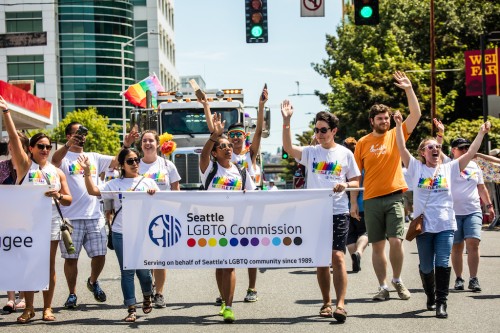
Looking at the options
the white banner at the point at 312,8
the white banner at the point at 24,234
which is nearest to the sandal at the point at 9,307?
the white banner at the point at 24,234

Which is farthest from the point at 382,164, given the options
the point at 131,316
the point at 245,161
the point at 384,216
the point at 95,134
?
the point at 95,134

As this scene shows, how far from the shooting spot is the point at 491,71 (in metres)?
42.8

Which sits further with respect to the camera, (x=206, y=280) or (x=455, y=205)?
(x=206, y=280)

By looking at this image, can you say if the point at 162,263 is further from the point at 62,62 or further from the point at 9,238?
the point at 62,62

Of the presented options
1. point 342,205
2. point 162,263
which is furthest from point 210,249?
point 342,205

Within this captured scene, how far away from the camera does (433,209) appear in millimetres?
10938

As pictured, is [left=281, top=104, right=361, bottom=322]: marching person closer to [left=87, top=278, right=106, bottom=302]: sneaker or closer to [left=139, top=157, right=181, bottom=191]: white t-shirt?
[left=139, top=157, right=181, bottom=191]: white t-shirt

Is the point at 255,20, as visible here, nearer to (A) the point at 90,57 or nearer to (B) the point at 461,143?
(B) the point at 461,143

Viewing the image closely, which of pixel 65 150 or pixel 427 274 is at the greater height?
pixel 65 150

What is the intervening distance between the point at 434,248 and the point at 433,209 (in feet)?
1.30

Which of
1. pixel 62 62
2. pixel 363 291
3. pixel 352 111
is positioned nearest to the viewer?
pixel 363 291

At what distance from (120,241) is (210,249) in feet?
2.92

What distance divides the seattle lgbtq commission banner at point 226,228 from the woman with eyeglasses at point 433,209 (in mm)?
1023

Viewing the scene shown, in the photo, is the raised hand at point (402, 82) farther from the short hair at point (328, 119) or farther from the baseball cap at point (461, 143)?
the baseball cap at point (461, 143)
